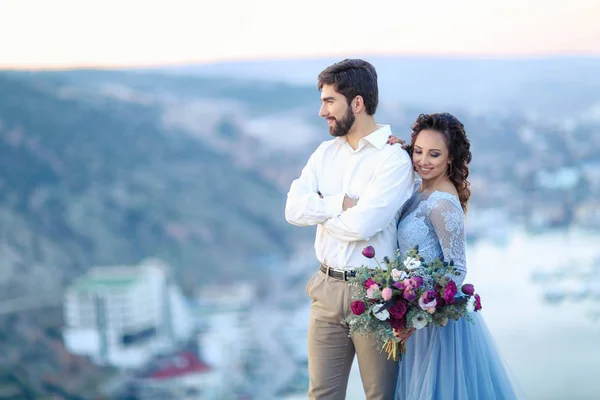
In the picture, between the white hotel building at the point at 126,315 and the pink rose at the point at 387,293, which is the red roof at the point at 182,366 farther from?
the pink rose at the point at 387,293

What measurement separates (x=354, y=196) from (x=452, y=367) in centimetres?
55

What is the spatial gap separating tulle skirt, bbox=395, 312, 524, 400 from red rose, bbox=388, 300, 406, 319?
283 millimetres

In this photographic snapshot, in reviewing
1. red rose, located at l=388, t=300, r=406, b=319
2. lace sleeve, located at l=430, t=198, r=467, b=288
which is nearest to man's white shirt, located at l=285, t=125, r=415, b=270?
lace sleeve, located at l=430, t=198, r=467, b=288

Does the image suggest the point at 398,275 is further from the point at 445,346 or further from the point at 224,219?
the point at 224,219

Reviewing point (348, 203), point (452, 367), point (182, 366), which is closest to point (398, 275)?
point (348, 203)

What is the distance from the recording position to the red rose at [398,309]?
1.88 meters

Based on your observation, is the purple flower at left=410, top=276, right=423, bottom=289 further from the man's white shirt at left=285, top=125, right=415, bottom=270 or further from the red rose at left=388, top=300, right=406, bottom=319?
the man's white shirt at left=285, top=125, right=415, bottom=270

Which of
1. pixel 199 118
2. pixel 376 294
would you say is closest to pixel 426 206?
pixel 376 294

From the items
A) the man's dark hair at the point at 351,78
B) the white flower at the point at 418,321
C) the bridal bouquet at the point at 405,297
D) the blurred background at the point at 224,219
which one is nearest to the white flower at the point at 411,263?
the bridal bouquet at the point at 405,297

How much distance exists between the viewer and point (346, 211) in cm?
203

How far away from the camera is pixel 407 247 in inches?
81.3

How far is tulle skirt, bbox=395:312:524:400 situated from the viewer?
2100 millimetres

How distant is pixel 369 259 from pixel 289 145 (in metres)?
15.1

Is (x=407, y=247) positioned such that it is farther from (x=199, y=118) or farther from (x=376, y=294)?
(x=199, y=118)
